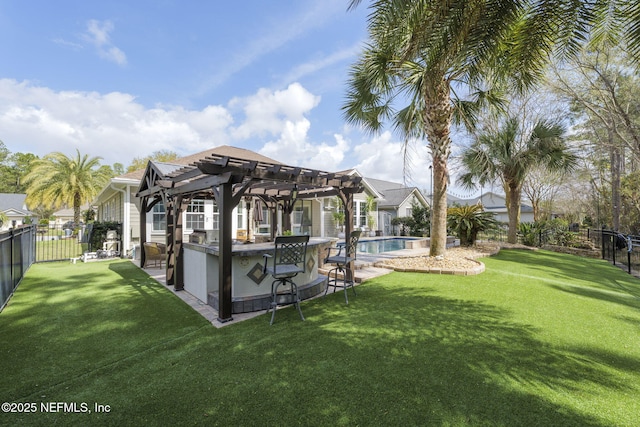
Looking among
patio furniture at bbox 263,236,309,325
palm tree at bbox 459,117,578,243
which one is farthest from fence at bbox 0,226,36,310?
palm tree at bbox 459,117,578,243

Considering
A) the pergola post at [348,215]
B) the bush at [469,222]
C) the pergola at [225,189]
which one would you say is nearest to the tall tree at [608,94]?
the bush at [469,222]

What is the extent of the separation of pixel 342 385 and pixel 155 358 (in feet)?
7.70

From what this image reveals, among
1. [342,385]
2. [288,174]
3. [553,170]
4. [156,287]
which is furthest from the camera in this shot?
[553,170]

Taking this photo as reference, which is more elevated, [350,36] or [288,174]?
[350,36]

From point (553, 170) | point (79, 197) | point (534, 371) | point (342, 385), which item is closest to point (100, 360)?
point (342, 385)

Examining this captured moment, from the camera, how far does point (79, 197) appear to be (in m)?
21.5

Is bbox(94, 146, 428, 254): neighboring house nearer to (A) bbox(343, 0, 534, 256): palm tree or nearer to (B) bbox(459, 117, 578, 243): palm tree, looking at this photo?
(A) bbox(343, 0, 534, 256): palm tree

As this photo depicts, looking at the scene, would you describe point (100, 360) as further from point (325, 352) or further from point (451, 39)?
point (451, 39)

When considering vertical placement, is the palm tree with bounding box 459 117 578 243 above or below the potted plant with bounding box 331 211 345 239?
above

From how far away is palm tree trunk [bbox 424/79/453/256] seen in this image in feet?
28.2

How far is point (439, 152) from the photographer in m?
8.88

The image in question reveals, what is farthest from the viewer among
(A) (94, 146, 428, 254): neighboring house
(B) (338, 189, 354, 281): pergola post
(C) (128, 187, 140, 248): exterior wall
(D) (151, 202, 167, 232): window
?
(D) (151, 202, 167, 232): window

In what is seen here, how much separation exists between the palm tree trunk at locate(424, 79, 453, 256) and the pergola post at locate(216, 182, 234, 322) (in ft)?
21.9

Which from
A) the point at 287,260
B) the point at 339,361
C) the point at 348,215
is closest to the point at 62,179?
the point at 348,215
